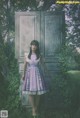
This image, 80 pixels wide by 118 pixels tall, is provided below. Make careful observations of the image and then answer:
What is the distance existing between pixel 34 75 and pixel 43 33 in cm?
57

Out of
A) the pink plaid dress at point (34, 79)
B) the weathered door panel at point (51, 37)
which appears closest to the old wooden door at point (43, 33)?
the weathered door panel at point (51, 37)

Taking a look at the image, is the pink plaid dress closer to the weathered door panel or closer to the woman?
the woman

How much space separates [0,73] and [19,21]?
0.73 m

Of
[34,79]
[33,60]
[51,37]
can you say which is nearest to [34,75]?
[34,79]

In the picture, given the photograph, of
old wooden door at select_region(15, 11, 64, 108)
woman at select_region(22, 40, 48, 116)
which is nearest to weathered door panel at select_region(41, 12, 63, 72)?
old wooden door at select_region(15, 11, 64, 108)

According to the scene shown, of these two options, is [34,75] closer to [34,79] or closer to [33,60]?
[34,79]

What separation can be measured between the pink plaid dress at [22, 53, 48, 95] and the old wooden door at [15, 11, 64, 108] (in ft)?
0.34

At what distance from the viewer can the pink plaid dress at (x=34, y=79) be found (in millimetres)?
6547

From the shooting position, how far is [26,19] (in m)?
6.55

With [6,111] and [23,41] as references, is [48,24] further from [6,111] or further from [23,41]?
[6,111]

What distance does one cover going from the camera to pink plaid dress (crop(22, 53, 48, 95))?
6547 millimetres

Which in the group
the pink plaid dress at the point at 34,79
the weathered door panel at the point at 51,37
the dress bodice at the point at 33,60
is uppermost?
the weathered door panel at the point at 51,37

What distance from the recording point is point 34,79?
21.5 ft

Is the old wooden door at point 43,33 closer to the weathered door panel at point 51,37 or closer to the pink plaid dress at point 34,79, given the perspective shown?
the weathered door panel at point 51,37
